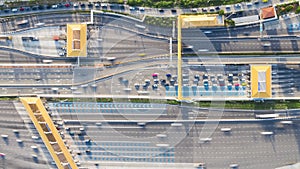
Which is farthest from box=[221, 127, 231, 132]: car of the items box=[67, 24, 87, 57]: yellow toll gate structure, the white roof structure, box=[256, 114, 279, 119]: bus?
box=[67, 24, 87, 57]: yellow toll gate structure

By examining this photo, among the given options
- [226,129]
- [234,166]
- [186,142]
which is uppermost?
[226,129]

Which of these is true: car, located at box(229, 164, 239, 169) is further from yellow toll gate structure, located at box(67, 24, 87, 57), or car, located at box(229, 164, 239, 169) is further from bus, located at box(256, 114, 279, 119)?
yellow toll gate structure, located at box(67, 24, 87, 57)

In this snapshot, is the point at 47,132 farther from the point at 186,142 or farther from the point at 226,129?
the point at 226,129

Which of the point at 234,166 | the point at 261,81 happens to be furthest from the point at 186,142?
the point at 261,81

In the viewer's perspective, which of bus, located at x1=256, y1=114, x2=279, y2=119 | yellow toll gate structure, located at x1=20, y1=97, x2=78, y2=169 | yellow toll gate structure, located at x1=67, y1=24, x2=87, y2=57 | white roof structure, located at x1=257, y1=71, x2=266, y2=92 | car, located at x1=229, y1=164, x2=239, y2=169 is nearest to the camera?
white roof structure, located at x1=257, y1=71, x2=266, y2=92

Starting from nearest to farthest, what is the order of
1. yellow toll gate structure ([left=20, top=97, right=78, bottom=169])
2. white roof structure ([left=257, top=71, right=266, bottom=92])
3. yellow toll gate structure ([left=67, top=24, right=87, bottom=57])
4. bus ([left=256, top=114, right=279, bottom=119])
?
white roof structure ([left=257, top=71, right=266, bottom=92]) < bus ([left=256, top=114, right=279, bottom=119]) < yellow toll gate structure ([left=67, top=24, right=87, bottom=57]) < yellow toll gate structure ([left=20, top=97, right=78, bottom=169])

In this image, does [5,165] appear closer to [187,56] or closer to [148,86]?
[148,86]

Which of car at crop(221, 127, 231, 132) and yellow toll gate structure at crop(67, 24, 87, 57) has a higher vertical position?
yellow toll gate structure at crop(67, 24, 87, 57)

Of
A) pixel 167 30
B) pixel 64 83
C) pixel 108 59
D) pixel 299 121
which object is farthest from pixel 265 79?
pixel 64 83
